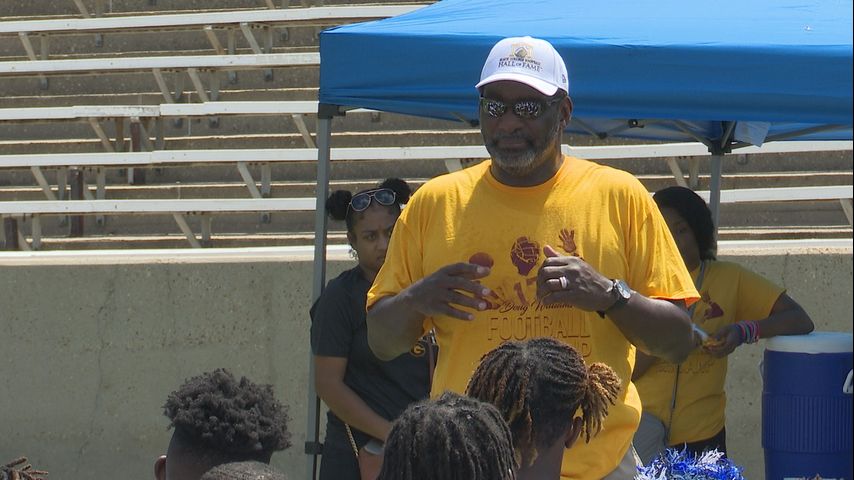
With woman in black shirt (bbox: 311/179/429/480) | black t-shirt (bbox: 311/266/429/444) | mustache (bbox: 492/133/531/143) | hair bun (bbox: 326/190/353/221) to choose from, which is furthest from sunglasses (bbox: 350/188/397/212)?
mustache (bbox: 492/133/531/143)

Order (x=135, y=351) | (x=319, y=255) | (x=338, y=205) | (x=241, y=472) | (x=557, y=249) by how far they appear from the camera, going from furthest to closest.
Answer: (x=135, y=351), (x=319, y=255), (x=338, y=205), (x=557, y=249), (x=241, y=472)

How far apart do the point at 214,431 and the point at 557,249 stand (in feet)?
3.12

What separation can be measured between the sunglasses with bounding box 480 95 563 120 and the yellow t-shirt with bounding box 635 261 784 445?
68.6 inches

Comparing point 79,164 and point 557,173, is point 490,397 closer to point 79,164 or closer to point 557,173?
point 557,173

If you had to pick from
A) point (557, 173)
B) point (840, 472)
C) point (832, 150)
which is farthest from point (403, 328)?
point (832, 150)

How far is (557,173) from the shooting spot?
3.10 m

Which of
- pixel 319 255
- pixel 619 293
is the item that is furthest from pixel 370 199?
pixel 619 293

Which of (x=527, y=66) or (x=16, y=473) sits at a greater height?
(x=527, y=66)

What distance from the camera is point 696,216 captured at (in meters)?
4.76

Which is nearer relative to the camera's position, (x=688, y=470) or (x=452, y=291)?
(x=452, y=291)

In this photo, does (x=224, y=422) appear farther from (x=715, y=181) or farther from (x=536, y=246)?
(x=715, y=181)

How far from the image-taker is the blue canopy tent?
11.6 feet

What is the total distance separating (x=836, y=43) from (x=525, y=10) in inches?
41.7

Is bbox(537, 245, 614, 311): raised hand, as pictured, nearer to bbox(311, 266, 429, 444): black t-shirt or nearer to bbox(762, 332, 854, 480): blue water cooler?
bbox(762, 332, 854, 480): blue water cooler
